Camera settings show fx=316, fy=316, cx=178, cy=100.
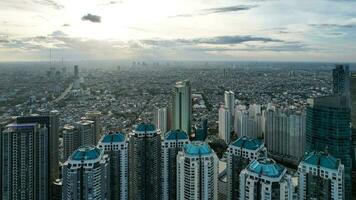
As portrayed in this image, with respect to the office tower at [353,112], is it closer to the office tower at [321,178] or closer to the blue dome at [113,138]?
the office tower at [321,178]

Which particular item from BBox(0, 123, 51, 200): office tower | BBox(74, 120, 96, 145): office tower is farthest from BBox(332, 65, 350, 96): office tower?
BBox(0, 123, 51, 200): office tower

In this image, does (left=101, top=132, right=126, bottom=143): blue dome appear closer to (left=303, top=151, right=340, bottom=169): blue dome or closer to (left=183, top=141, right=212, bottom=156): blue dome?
(left=183, top=141, right=212, bottom=156): blue dome

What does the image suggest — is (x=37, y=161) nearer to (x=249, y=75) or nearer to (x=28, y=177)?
(x=28, y=177)

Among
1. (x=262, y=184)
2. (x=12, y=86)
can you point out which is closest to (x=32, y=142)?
(x=262, y=184)

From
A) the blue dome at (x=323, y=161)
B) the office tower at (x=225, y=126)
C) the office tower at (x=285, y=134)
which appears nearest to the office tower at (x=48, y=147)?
the blue dome at (x=323, y=161)

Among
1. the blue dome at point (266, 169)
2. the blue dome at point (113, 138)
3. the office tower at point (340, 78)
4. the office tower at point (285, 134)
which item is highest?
the office tower at point (340, 78)

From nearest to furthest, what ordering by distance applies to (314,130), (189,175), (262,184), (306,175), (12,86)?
(262,184) → (306,175) → (189,175) → (314,130) → (12,86)
